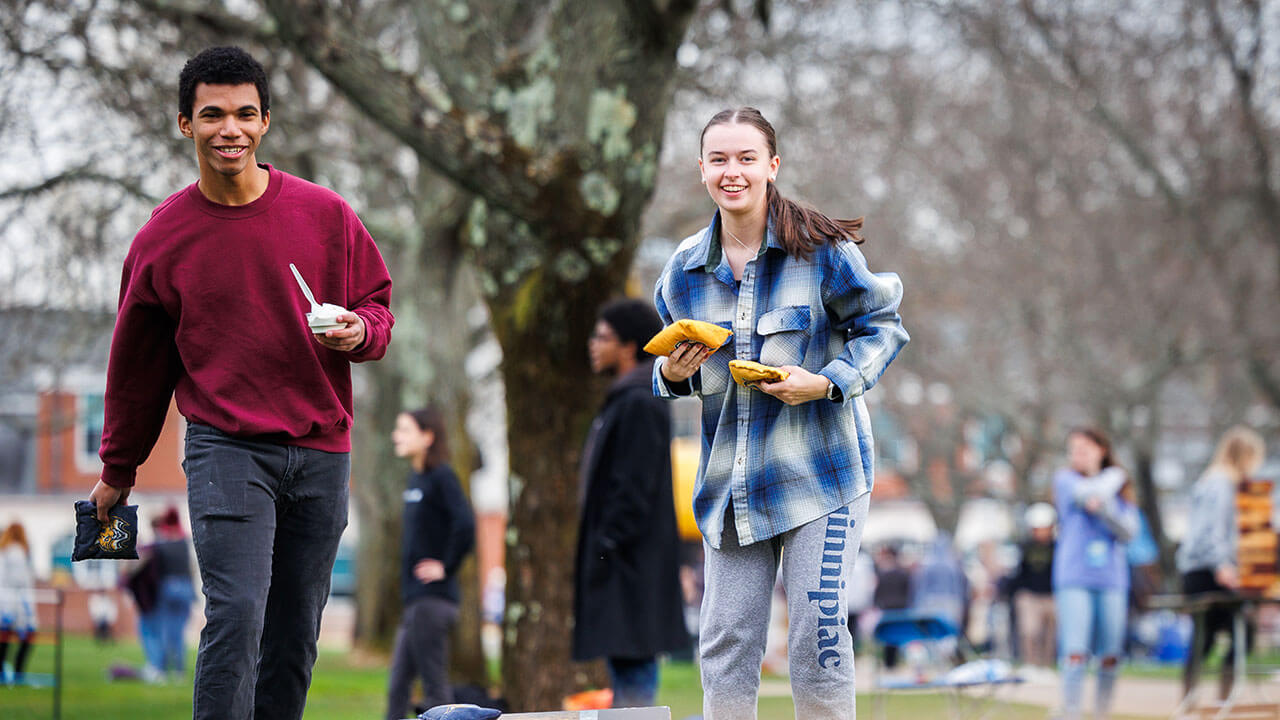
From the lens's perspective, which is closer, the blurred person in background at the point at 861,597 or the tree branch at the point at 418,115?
the tree branch at the point at 418,115

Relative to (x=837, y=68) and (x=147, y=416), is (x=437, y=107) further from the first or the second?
(x=837, y=68)

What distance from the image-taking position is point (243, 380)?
156 inches

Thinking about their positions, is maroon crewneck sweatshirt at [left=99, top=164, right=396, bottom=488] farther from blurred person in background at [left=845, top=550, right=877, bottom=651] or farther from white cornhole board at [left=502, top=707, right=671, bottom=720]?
blurred person in background at [left=845, top=550, right=877, bottom=651]

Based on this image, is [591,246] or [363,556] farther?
[363,556]

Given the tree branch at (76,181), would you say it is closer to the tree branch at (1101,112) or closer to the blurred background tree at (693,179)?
the blurred background tree at (693,179)

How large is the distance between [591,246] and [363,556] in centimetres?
1146

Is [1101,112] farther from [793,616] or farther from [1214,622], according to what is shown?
[793,616]

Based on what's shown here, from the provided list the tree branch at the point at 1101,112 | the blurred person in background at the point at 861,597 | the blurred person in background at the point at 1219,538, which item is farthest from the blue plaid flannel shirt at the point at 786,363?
the blurred person in background at the point at 861,597

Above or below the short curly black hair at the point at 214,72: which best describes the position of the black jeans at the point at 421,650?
below

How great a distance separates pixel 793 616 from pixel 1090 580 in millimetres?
5788

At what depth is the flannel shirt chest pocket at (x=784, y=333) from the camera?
4.26m

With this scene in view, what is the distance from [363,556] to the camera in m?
19.1

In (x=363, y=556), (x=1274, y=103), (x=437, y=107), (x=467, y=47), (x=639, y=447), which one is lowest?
(x=363, y=556)

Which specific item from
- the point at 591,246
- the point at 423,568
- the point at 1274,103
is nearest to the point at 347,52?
the point at 591,246
